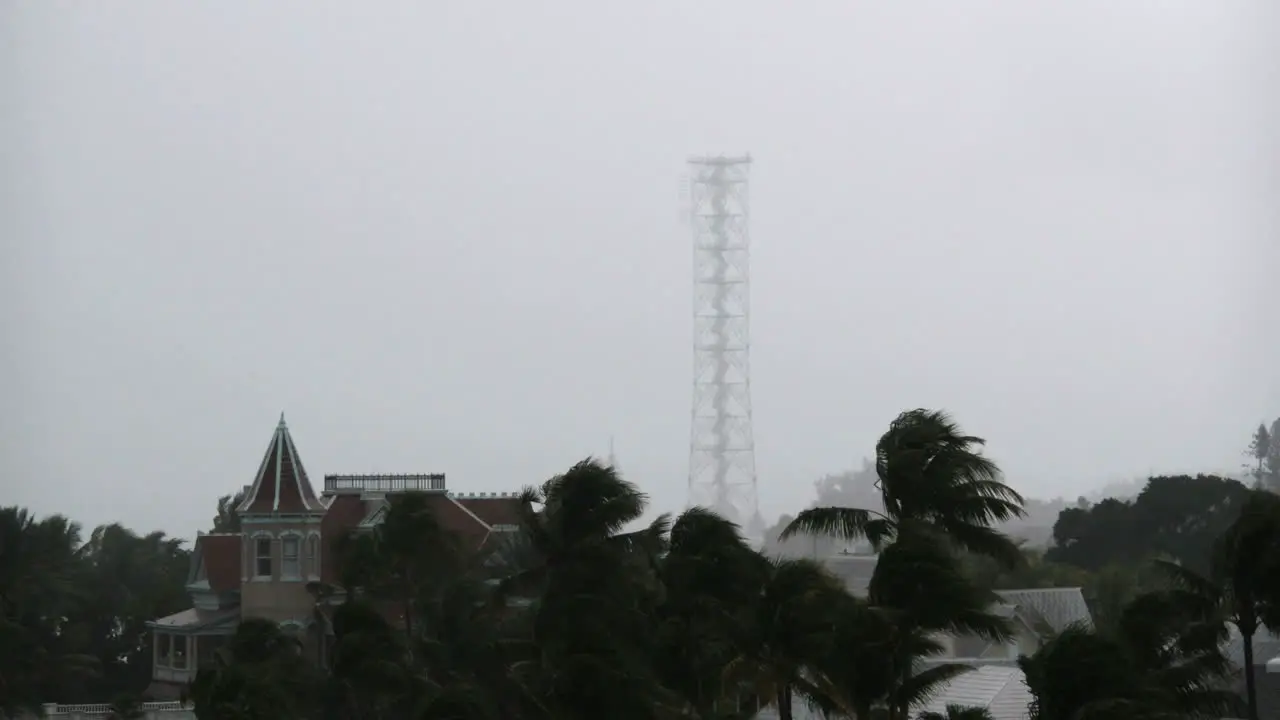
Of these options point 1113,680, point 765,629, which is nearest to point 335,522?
point 765,629

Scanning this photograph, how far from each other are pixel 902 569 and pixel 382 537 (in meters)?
43.5

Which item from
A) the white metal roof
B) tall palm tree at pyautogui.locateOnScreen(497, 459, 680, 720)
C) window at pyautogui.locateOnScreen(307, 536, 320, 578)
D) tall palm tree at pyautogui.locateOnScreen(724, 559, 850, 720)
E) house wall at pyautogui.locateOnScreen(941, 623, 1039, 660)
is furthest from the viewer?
window at pyautogui.locateOnScreen(307, 536, 320, 578)

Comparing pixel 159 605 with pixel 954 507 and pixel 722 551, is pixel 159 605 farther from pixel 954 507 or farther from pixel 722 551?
pixel 954 507

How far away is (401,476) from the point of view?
89.9m

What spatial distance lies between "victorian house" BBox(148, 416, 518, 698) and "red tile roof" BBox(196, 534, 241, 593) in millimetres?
45

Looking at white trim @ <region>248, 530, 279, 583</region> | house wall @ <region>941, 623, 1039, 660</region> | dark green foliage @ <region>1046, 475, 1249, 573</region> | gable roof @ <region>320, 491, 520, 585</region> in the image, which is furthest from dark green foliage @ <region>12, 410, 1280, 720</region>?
dark green foliage @ <region>1046, 475, 1249, 573</region>

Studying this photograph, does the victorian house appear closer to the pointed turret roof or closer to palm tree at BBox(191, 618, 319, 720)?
the pointed turret roof

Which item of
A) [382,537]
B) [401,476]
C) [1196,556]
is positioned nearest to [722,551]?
[382,537]

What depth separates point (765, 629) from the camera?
3847 centimetres

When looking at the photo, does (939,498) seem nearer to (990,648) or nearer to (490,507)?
(990,648)

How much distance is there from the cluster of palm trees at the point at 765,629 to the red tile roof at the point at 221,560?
2790 cm

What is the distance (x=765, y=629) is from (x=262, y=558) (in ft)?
167

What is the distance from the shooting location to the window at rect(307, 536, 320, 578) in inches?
3359

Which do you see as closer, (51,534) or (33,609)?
(33,609)
